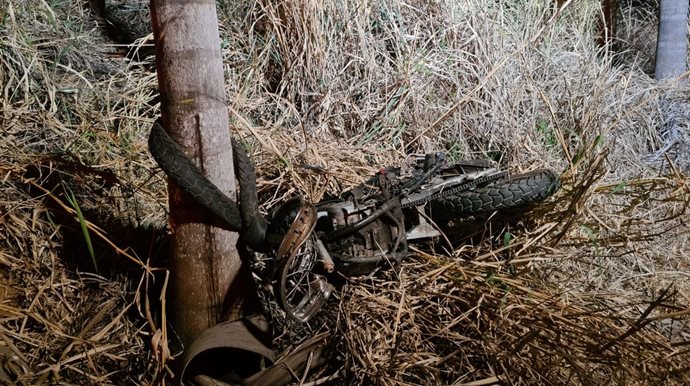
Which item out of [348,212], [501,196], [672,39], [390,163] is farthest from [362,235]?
[672,39]

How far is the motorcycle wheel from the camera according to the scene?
193cm

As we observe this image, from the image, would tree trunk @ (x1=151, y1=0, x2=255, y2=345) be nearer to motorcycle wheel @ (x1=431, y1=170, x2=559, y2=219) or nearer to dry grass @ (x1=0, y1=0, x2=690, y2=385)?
dry grass @ (x1=0, y1=0, x2=690, y2=385)

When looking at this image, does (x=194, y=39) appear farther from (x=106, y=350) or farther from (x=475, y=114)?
(x=475, y=114)

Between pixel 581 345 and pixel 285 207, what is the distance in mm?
1025

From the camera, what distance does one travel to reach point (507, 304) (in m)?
1.78

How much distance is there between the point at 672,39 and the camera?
3.91 metres

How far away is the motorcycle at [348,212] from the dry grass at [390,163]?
5.8 inches

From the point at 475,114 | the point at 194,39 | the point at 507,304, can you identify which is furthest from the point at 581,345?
the point at 475,114

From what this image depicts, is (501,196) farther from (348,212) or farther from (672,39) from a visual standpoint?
(672,39)

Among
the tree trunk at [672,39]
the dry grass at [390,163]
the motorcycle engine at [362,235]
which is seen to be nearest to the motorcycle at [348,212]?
the motorcycle engine at [362,235]

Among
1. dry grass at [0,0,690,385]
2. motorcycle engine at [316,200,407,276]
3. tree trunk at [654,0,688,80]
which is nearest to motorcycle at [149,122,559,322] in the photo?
motorcycle engine at [316,200,407,276]

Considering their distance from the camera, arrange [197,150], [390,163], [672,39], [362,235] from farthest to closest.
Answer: [672,39]
[390,163]
[362,235]
[197,150]

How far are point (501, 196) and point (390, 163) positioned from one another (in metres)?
0.93

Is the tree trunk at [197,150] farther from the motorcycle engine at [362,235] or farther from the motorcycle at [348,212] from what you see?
the motorcycle engine at [362,235]
